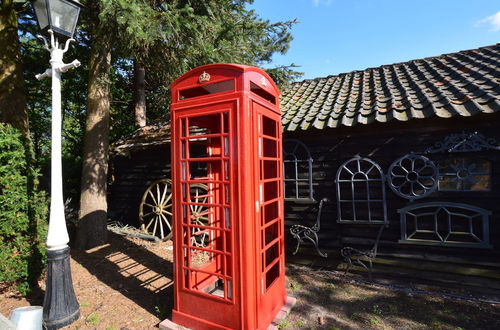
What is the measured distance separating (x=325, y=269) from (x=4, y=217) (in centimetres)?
549

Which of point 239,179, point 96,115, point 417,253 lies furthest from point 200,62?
point 417,253

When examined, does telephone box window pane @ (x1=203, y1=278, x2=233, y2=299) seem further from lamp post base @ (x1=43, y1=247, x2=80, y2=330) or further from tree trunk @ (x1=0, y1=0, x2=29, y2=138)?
tree trunk @ (x1=0, y1=0, x2=29, y2=138)

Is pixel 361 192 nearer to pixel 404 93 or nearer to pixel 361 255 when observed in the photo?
pixel 361 255

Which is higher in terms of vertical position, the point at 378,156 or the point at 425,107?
the point at 425,107

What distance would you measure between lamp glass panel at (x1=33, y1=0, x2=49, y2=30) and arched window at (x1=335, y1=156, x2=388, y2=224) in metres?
5.09

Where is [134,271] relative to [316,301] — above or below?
above

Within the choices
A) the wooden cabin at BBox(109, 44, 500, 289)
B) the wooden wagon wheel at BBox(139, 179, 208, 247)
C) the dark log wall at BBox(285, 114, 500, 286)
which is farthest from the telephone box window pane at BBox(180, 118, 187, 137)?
the wooden wagon wheel at BBox(139, 179, 208, 247)

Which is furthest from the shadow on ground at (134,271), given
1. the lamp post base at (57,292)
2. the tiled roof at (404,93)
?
the tiled roof at (404,93)

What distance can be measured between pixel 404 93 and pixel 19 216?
7126mm

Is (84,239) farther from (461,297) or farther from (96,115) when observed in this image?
(461,297)

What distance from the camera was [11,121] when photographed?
4867 millimetres

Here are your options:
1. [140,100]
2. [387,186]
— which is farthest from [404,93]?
[140,100]

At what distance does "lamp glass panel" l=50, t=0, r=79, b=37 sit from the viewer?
3.21m

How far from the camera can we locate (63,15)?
334 cm
